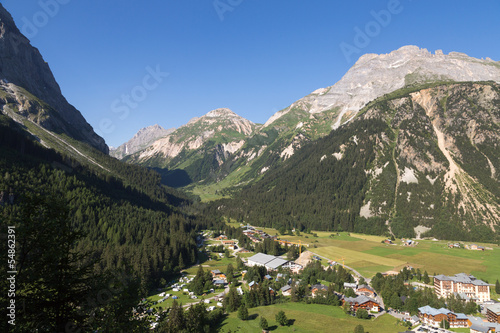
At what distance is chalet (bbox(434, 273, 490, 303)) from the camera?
8412 centimetres

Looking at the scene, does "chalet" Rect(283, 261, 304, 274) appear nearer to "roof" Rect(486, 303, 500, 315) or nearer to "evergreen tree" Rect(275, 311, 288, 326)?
"evergreen tree" Rect(275, 311, 288, 326)

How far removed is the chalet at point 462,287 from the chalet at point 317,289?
3623 cm

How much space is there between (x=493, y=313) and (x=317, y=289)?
4508 centimetres

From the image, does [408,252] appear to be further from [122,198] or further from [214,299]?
[122,198]

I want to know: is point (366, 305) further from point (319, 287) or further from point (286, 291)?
point (286, 291)

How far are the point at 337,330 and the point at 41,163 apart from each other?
465ft

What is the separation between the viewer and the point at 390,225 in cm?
17725

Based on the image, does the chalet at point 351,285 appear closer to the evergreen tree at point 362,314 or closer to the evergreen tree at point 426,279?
the evergreen tree at point 362,314

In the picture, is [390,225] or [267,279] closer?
[267,279]

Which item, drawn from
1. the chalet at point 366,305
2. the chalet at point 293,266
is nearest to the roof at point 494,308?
the chalet at point 366,305

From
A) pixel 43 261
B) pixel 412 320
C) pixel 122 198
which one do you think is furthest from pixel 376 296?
pixel 122 198

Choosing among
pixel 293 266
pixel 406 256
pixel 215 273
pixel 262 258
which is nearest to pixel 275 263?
pixel 293 266

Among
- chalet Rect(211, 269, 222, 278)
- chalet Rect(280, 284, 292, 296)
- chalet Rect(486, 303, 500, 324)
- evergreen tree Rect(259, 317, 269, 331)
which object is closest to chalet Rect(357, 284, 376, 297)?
chalet Rect(280, 284, 292, 296)

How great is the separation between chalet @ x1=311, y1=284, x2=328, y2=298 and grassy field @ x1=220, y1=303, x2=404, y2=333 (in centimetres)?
612
